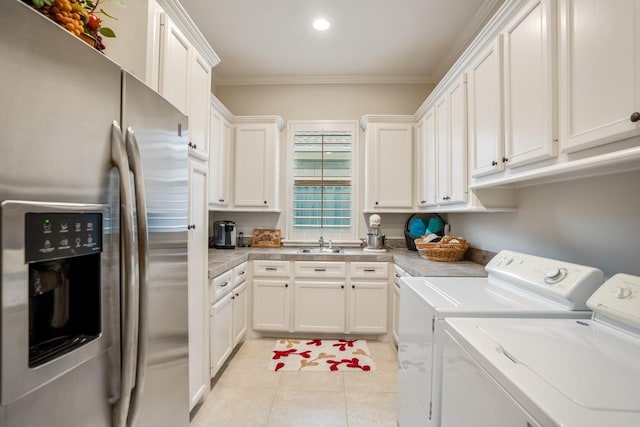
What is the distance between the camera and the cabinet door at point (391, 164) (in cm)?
327

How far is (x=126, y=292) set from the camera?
769 millimetres

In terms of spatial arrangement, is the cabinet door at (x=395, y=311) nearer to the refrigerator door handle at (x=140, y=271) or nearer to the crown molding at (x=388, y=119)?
the crown molding at (x=388, y=119)

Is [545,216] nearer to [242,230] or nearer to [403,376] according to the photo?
[403,376]

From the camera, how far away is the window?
3.63 m

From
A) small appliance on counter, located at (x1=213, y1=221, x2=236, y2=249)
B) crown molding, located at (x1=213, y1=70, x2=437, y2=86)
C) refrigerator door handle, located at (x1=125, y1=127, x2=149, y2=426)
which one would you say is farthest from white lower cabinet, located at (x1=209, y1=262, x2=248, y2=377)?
crown molding, located at (x1=213, y1=70, x2=437, y2=86)

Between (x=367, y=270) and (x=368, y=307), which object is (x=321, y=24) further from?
(x=368, y=307)

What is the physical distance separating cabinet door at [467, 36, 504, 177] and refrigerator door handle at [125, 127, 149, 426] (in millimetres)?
1735

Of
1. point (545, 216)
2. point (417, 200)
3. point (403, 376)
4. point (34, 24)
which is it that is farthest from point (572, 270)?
point (417, 200)

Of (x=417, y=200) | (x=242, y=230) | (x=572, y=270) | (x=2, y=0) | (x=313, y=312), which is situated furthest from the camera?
(x=242, y=230)

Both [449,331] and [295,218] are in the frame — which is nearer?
[449,331]

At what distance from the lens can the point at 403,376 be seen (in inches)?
65.0

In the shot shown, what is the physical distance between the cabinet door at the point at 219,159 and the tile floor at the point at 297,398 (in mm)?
1571

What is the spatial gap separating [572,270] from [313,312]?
7.19ft

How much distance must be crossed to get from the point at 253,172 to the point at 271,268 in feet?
3.66
